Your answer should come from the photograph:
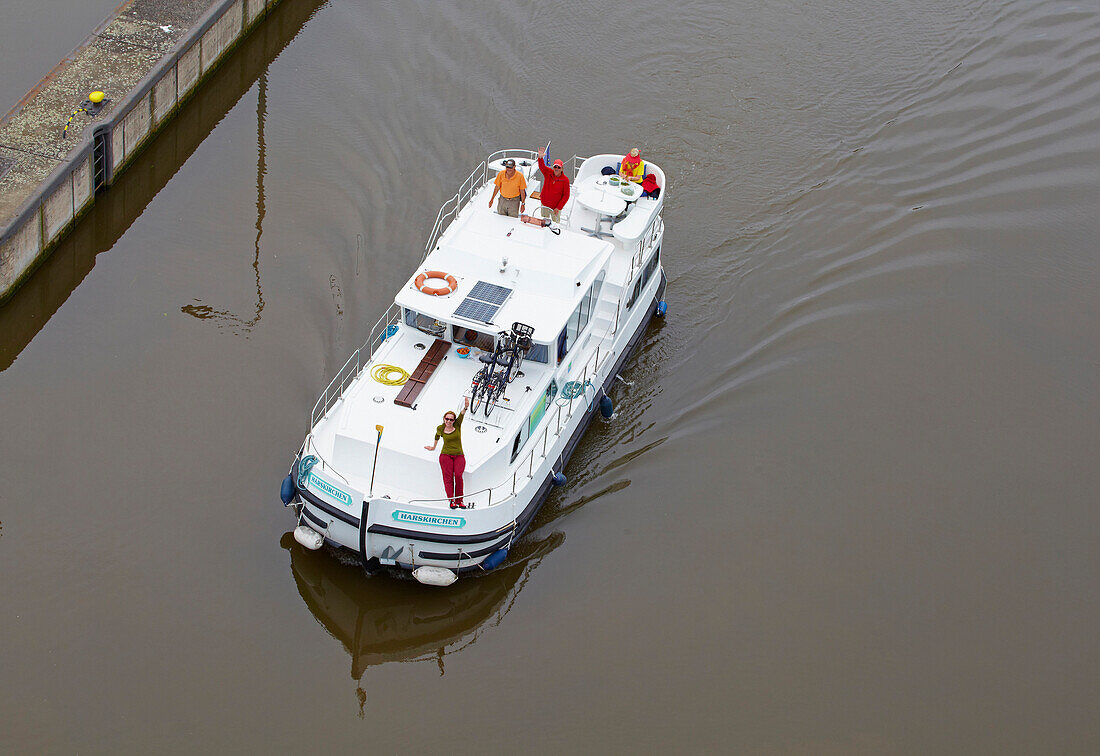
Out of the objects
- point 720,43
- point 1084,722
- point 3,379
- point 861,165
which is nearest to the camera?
point 1084,722

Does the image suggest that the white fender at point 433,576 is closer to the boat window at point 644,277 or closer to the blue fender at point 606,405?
the blue fender at point 606,405

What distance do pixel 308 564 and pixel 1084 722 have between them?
823cm

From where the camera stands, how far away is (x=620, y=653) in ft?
41.5

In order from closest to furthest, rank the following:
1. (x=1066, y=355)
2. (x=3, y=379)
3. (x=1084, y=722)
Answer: (x=1084, y=722), (x=3, y=379), (x=1066, y=355)

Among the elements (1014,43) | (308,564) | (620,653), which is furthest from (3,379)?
(1014,43)

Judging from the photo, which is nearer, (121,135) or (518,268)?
(518,268)

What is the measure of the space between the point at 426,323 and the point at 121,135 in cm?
732

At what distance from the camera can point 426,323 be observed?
1388 centimetres

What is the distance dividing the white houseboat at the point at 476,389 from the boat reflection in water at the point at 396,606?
1.54 ft

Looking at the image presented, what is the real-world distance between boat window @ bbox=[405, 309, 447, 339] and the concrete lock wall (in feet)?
19.2

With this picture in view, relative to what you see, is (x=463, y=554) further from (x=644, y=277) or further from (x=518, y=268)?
(x=644, y=277)

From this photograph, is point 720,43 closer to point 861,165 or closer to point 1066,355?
point 861,165

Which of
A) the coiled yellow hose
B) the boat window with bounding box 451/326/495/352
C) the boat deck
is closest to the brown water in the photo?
the boat deck

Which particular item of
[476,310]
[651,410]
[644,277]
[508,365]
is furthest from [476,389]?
[644,277]
